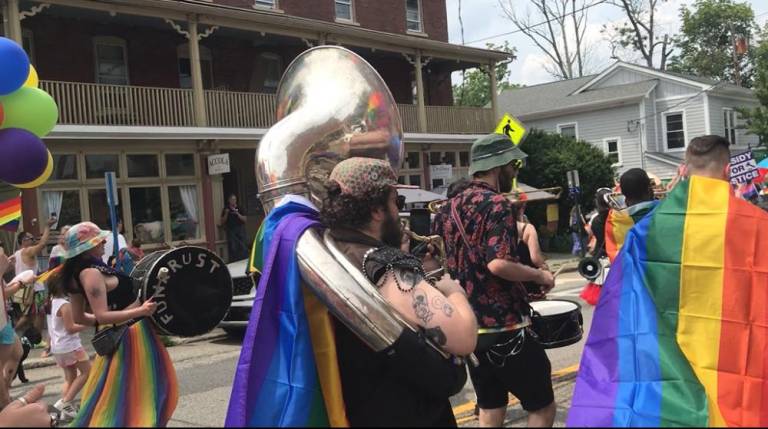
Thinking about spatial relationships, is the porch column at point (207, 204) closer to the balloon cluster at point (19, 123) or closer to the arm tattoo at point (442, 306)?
the balloon cluster at point (19, 123)

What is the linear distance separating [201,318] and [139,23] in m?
14.6

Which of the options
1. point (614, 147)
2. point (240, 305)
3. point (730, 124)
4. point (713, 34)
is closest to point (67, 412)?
point (240, 305)

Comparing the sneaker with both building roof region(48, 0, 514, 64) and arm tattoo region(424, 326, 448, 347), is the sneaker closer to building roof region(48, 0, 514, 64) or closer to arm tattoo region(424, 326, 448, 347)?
arm tattoo region(424, 326, 448, 347)

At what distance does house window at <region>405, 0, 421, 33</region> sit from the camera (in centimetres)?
2366

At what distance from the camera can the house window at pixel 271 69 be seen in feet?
64.5

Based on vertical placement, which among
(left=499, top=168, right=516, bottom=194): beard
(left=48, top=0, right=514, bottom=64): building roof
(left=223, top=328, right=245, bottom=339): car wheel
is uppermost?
(left=48, top=0, right=514, bottom=64): building roof

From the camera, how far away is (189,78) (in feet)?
59.6

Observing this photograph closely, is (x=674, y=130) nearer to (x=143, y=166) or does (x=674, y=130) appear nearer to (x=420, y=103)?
(x=420, y=103)

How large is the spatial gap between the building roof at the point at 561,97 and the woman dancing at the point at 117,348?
94.0ft

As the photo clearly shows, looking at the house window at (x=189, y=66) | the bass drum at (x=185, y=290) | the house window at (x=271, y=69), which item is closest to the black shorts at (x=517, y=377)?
the bass drum at (x=185, y=290)

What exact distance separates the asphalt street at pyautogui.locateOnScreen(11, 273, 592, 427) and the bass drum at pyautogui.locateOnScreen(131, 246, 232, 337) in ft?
4.81

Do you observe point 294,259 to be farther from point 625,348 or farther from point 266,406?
point 625,348

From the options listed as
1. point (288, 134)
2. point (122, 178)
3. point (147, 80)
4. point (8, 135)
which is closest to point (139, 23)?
point (147, 80)

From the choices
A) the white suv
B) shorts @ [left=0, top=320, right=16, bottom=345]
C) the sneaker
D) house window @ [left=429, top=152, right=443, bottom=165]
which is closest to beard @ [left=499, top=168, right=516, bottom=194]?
the sneaker
